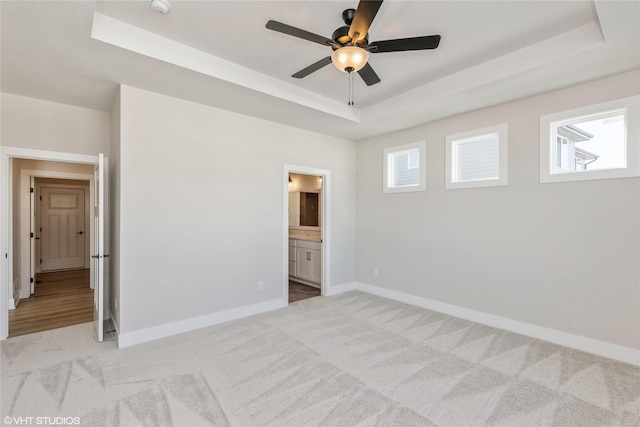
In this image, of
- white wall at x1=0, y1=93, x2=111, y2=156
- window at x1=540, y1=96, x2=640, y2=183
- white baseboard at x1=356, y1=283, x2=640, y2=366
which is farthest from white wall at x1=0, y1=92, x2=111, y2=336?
window at x1=540, y1=96, x2=640, y2=183

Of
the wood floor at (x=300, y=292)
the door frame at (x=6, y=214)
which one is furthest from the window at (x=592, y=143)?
the door frame at (x=6, y=214)

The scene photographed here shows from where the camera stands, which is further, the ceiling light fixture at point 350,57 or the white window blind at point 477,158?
the white window blind at point 477,158

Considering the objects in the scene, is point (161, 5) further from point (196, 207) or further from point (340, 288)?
point (340, 288)

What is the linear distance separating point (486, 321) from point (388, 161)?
275cm

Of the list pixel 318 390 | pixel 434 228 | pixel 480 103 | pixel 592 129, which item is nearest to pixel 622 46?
pixel 592 129

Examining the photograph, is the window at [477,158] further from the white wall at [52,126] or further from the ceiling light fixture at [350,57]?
the white wall at [52,126]

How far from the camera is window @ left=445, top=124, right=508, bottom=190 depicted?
3.68 meters

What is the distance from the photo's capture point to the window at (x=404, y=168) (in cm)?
457

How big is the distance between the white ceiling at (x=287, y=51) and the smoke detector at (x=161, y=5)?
0.17 feet

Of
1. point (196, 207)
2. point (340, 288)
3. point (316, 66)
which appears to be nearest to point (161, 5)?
point (316, 66)

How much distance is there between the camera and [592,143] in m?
3.14

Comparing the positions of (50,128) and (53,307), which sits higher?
(50,128)

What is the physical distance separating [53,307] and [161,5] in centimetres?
460

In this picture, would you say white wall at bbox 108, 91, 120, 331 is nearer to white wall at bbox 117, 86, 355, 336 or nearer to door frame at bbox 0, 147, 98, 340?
white wall at bbox 117, 86, 355, 336
